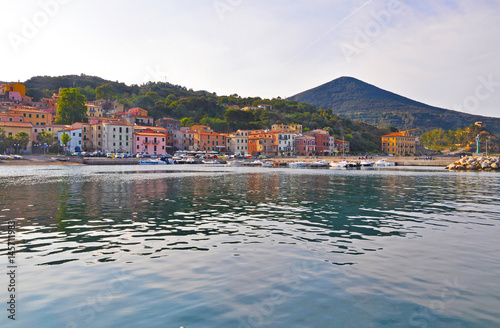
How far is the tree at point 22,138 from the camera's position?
236 ft

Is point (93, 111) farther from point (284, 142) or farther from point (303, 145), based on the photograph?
point (303, 145)

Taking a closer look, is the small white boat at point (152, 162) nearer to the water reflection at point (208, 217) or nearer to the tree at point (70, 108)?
the tree at point (70, 108)

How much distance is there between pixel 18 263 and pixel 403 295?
26.7 feet

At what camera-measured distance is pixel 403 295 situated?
6.16 meters

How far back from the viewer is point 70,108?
A: 306 feet

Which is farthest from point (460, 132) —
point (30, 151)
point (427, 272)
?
point (427, 272)

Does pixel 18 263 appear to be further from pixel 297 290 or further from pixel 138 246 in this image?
pixel 297 290

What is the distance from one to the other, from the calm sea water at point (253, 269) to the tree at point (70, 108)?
290ft

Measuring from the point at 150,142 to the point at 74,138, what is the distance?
18273 millimetres

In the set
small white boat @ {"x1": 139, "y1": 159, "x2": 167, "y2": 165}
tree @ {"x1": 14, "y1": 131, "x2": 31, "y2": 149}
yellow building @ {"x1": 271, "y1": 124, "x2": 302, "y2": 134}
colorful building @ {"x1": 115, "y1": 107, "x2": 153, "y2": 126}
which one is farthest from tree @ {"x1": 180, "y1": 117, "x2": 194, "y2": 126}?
tree @ {"x1": 14, "y1": 131, "x2": 31, "y2": 149}

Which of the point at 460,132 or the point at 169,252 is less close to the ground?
the point at 460,132

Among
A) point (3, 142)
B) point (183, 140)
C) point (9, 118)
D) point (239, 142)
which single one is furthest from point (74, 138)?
point (239, 142)

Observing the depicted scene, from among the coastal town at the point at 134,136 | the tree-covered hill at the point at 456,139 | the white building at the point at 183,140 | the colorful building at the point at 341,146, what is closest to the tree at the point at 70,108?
the coastal town at the point at 134,136

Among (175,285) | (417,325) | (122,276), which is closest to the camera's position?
(417,325)
